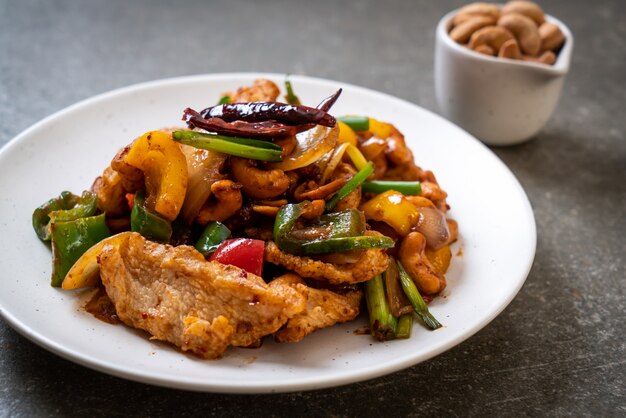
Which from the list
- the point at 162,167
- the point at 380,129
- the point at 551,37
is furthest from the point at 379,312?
the point at 551,37

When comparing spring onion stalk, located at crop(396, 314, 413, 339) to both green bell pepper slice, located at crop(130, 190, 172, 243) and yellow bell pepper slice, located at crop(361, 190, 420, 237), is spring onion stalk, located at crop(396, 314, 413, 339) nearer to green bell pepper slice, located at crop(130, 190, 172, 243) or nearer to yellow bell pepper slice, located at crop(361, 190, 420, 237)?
yellow bell pepper slice, located at crop(361, 190, 420, 237)

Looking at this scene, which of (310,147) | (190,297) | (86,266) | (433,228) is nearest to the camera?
(190,297)

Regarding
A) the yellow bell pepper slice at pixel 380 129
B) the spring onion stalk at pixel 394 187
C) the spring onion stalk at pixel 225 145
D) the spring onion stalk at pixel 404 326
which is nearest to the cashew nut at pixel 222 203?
the spring onion stalk at pixel 225 145

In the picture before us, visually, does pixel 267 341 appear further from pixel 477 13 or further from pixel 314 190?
pixel 477 13

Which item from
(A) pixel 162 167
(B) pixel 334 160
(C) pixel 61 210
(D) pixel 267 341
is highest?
(A) pixel 162 167

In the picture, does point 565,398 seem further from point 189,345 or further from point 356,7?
point 356,7

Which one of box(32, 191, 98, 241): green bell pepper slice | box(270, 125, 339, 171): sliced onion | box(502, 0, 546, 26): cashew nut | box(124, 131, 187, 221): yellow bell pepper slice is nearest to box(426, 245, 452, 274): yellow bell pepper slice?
box(270, 125, 339, 171): sliced onion
